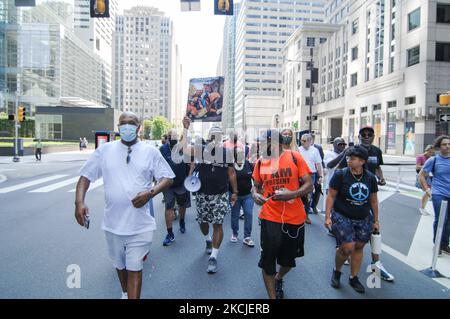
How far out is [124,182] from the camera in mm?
3270

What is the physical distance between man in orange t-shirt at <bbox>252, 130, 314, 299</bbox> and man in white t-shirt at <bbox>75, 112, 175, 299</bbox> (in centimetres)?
122

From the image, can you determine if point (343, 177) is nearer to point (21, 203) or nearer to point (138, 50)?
point (21, 203)

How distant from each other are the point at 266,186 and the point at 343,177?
36.4 inches

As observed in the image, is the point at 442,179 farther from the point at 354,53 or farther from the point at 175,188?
the point at 354,53

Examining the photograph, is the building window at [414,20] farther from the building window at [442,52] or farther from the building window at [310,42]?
the building window at [310,42]

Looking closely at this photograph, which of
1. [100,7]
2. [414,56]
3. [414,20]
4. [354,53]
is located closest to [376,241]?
[100,7]

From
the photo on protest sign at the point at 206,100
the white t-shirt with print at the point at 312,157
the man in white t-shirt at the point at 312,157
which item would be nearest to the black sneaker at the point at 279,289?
the man in white t-shirt at the point at 312,157

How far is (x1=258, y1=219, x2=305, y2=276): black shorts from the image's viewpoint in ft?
12.4

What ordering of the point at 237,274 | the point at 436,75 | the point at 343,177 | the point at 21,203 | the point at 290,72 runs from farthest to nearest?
the point at 290,72 < the point at 436,75 < the point at 21,203 < the point at 237,274 < the point at 343,177

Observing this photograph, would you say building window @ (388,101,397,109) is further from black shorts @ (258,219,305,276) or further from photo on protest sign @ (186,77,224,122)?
black shorts @ (258,219,305,276)

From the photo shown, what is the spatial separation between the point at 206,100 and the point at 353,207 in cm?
508
